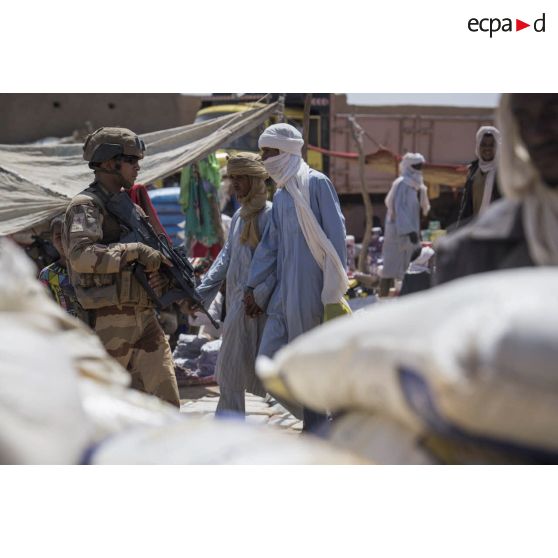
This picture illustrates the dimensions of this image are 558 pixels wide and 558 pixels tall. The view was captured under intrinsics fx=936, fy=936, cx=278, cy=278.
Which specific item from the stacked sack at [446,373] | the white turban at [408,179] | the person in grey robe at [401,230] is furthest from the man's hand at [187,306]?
the white turban at [408,179]

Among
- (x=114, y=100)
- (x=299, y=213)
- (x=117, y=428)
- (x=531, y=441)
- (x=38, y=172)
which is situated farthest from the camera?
(x=114, y=100)

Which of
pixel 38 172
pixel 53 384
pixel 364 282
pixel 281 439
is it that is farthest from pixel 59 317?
pixel 364 282

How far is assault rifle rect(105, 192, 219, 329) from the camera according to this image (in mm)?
4941

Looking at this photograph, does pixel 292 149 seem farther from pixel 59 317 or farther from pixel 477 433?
pixel 477 433

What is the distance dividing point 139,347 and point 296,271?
993 mm

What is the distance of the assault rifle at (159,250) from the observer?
4.94 meters

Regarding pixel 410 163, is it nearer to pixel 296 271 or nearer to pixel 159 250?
pixel 296 271

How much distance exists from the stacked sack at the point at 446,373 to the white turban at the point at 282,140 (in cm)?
359

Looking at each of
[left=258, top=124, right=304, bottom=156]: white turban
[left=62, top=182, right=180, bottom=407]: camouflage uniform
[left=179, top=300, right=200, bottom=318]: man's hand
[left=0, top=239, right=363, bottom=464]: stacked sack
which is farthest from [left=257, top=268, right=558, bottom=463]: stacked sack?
[left=258, top=124, right=304, bottom=156]: white turban

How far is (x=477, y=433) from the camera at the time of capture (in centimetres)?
158

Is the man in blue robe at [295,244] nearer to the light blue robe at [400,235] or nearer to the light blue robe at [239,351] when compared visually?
the light blue robe at [239,351]

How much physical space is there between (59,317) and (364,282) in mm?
10159

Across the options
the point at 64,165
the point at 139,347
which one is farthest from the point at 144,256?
the point at 64,165

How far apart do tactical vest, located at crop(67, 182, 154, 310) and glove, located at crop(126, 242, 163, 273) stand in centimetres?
9
